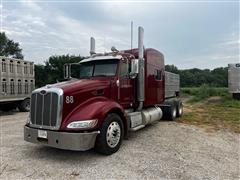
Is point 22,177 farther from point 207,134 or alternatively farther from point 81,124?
point 207,134

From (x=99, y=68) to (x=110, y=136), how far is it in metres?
1.90

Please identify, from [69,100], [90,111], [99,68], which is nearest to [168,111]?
[99,68]

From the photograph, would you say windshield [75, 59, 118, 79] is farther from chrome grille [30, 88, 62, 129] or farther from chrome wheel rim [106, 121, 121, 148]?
chrome grille [30, 88, 62, 129]

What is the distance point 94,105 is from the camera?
503 cm

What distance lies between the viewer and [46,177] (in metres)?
4.02

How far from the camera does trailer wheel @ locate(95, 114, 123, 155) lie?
4.89 meters

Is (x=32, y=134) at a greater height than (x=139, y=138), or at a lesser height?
greater

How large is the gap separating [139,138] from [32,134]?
2.90m

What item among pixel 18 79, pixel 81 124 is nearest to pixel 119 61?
pixel 81 124

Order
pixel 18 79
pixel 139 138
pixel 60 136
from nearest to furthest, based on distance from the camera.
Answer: pixel 60 136 → pixel 139 138 → pixel 18 79

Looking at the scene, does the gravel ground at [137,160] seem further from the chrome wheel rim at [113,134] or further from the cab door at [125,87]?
the cab door at [125,87]

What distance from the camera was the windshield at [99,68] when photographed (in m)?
6.05

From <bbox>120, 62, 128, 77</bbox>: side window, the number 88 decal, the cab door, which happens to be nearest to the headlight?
the number 88 decal

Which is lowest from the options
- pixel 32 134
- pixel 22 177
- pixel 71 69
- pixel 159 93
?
pixel 22 177
